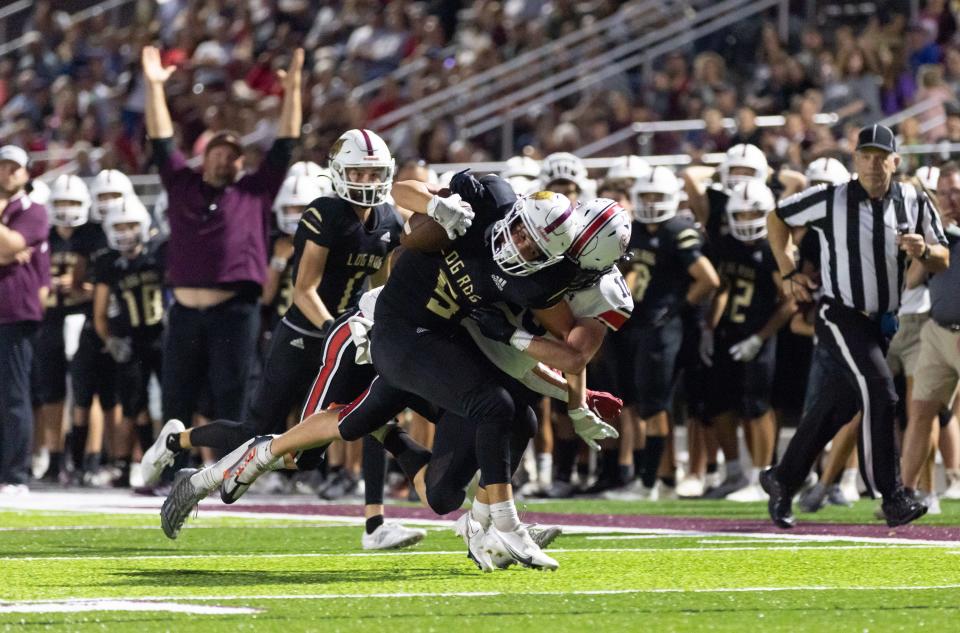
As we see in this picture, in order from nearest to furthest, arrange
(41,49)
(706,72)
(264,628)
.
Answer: (264,628) → (706,72) → (41,49)

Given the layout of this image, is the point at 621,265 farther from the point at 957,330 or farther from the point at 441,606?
the point at 441,606

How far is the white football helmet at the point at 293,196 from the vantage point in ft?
38.7

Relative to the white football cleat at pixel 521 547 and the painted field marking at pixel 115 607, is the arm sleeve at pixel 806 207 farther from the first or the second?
the painted field marking at pixel 115 607

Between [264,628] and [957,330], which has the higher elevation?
[957,330]

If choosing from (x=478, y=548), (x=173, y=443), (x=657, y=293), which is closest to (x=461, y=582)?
(x=478, y=548)

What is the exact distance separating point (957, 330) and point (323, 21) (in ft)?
41.2

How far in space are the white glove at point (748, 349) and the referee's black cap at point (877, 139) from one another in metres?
3.00

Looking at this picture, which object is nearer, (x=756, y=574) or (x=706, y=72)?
(x=756, y=574)

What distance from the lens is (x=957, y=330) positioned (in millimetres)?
8656

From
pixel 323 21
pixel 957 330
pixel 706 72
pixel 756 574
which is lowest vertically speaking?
pixel 756 574

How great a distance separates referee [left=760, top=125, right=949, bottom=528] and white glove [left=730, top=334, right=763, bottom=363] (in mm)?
2641

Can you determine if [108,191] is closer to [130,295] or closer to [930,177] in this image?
[130,295]

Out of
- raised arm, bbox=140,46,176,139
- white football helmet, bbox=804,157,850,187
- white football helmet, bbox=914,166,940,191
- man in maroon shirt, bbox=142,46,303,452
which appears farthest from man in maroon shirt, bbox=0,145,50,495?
white football helmet, bbox=914,166,940,191

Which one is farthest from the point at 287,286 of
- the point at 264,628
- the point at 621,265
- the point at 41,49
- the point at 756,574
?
the point at 41,49
